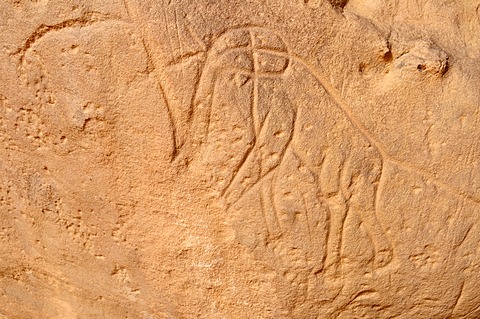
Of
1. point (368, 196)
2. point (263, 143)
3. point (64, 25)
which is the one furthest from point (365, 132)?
point (64, 25)

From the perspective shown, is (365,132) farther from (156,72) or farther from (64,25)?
(64,25)

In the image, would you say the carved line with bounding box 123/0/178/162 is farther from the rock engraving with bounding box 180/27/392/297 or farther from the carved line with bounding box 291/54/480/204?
the carved line with bounding box 291/54/480/204

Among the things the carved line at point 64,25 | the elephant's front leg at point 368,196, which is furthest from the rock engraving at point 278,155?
the carved line at point 64,25

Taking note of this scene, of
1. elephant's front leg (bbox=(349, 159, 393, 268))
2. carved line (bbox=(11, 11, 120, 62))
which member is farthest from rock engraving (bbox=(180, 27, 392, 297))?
carved line (bbox=(11, 11, 120, 62))

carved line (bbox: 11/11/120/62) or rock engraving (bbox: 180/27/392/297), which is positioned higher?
carved line (bbox: 11/11/120/62)

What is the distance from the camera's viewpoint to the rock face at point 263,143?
62.0 inches

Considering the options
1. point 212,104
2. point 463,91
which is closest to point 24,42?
point 212,104

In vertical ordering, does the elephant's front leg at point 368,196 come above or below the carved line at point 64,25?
below

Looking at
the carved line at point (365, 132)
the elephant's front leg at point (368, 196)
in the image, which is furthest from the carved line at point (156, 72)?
the elephant's front leg at point (368, 196)

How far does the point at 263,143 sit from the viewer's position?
1600mm

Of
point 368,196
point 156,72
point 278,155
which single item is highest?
point 156,72

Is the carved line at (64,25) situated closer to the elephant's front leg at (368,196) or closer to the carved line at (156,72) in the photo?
the carved line at (156,72)

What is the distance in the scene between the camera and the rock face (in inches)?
62.0

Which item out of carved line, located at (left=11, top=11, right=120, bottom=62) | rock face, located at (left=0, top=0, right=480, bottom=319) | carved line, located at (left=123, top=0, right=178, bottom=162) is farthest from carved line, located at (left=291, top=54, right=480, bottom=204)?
carved line, located at (left=11, top=11, right=120, bottom=62)
